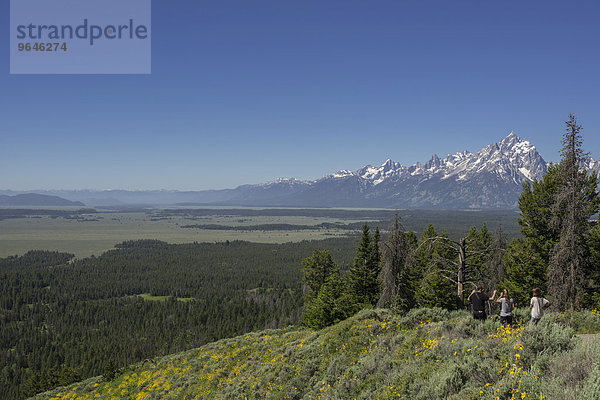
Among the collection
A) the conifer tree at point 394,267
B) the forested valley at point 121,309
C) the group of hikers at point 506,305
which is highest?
the group of hikers at point 506,305

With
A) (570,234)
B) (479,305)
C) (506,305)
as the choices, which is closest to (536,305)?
(506,305)

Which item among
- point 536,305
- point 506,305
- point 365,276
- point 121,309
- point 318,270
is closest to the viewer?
point 536,305

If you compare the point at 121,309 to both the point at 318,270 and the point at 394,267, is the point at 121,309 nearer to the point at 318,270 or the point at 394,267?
the point at 318,270

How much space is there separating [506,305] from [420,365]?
197 inches

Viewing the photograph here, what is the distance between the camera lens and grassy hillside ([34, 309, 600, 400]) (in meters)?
7.08

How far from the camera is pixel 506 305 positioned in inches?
491

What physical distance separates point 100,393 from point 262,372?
19.8 metres

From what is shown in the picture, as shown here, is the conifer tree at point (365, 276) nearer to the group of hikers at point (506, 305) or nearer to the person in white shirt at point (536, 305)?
the group of hikers at point (506, 305)

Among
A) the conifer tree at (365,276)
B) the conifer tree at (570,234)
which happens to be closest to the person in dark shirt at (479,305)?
the conifer tree at (570,234)

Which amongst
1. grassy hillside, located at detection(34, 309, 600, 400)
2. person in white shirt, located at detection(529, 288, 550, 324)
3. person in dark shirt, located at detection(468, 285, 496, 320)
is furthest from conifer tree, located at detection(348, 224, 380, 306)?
person in white shirt, located at detection(529, 288, 550, 324)

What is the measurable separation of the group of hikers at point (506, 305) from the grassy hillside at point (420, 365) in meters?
0.44

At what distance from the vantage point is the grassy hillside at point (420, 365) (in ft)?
23.2

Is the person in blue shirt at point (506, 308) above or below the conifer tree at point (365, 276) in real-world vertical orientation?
above

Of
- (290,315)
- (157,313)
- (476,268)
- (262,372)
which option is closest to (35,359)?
(157,313)
